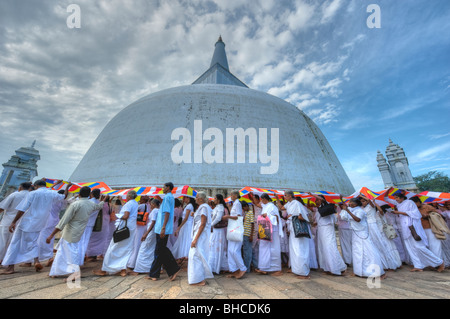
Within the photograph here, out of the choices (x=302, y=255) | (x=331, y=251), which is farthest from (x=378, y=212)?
(x=302, y=255)

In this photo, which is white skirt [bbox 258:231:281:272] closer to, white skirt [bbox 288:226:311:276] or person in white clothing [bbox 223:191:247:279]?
white skirt [bbox 288:226:311:276]

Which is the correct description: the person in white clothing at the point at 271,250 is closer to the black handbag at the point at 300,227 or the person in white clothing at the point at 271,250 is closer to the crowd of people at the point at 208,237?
the crowd of people at the point at 208,237

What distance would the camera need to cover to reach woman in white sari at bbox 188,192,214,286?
2.97m

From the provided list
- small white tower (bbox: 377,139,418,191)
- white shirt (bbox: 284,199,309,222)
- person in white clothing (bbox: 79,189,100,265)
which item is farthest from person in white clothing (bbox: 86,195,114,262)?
small white tower (bbox: 377,139,418,191)

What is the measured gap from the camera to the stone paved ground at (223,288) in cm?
248

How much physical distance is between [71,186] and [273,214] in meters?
5.21

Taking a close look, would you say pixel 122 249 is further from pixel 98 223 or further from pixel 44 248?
pixel 44 248

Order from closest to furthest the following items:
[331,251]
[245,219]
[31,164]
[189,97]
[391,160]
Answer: [331,251]
[245,219]
[189,97]
[31,164]
[391,160]

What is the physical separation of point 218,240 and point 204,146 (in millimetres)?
8863

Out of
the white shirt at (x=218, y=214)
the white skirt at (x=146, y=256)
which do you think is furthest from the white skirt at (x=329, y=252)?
the white skirt at (x=146, y=256)

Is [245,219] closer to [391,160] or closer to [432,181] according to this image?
[391,160]

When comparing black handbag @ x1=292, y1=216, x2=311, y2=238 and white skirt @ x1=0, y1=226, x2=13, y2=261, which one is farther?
white skirt @ x1=0, y1=226, x2=13, y2=261

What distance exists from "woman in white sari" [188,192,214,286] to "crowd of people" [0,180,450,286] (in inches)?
0.6
